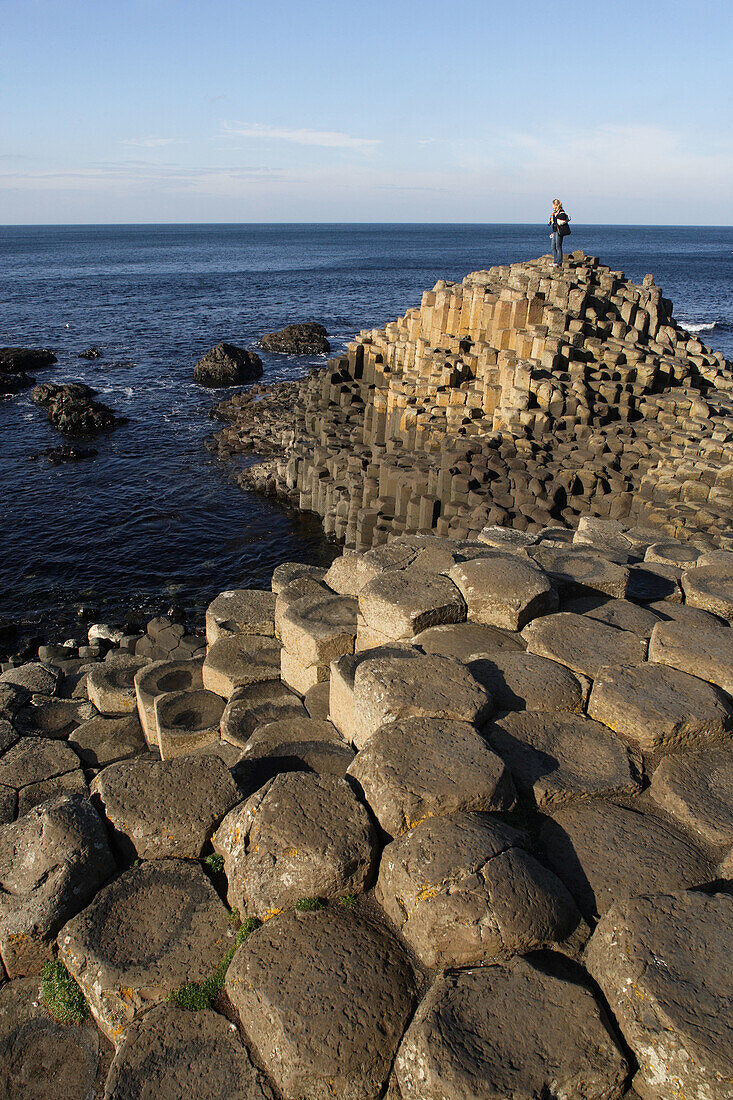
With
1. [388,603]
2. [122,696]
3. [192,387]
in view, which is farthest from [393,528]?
[192,387]

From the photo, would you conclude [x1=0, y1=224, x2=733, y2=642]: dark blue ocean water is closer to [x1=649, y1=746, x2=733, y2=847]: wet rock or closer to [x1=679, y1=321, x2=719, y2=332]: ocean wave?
[x1=679, y1=321, x2=719, y2=332]: ocean wave

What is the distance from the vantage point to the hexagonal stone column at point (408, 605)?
21.8ft

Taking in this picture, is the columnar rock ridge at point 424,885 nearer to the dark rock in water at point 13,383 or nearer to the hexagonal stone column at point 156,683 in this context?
the hexagonal stone column at point 156,683

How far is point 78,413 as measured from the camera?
32750mm

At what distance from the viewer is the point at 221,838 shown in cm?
466

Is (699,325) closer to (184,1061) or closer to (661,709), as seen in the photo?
(661,709)

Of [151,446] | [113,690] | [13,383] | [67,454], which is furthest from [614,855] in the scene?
[13,383]

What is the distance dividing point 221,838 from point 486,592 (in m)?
3.32

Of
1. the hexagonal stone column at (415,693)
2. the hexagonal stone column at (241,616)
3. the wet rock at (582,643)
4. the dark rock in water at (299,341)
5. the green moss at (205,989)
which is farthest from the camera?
the dark rock in water at (299,341)

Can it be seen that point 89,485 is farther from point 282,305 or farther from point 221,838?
point 282,305

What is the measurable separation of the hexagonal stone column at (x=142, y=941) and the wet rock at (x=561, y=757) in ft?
7.20

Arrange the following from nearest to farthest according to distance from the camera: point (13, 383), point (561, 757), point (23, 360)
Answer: point (561, 757)
point (13, 383)
point (23, 360)

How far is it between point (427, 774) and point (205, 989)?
175 centimetres

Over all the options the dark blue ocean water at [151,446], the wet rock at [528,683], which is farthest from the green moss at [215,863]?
the dark blue ocean water at [151,446]
